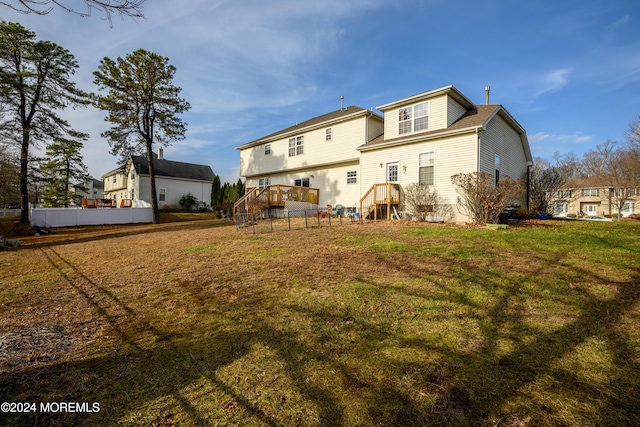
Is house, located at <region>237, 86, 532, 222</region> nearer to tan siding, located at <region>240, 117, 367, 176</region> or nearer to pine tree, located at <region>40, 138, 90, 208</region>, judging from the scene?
tan siding, located at <region>240, 117, 367, 176</region>

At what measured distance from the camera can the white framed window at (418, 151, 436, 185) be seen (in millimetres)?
13070

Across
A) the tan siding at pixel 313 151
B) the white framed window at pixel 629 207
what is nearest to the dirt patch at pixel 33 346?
the tan siding at pixel 313 151

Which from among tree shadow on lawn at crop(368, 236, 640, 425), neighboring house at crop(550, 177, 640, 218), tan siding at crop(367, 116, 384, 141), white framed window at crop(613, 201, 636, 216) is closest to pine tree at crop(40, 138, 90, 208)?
tan siding at crop(367, 116, 384, 141)

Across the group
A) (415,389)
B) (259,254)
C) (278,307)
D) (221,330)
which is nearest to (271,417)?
(415,389)

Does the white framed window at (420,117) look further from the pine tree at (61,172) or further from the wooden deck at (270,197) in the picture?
the pine tree at (61,172)

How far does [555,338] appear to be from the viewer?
10.0 ft

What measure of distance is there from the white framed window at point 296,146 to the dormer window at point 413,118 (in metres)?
7.71

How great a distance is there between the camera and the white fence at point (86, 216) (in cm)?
1883

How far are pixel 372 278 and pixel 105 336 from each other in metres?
4.06

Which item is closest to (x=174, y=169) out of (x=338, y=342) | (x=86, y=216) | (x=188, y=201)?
(x=188, y=201)

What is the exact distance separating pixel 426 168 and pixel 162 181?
29958mm

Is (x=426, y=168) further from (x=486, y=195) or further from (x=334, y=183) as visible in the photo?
(x=334, y=183)

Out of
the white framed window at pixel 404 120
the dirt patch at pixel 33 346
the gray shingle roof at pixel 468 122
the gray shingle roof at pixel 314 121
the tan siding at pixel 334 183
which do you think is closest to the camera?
the dirt patch at pixel 33 346

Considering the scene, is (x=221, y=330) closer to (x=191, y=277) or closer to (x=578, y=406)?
(x=191, y=277)
